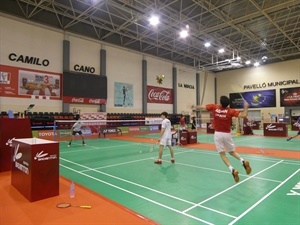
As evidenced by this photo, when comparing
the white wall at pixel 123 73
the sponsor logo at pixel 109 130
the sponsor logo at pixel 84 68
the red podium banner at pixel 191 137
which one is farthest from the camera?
the white wall at pixel 123 73

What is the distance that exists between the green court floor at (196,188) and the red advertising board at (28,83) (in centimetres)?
1040

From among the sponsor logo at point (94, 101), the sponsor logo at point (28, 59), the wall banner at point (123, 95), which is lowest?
the sponsor logo at point (94, 101)

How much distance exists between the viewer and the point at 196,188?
5.27 m

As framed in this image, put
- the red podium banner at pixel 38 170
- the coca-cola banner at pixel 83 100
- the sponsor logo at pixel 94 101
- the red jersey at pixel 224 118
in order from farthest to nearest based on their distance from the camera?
the sponsor logo at pixel 94 101 < the coca-cola banner at pixel 83 100 < the red jersey at pixel 224 118 < the red podium banner at pixel 38 170

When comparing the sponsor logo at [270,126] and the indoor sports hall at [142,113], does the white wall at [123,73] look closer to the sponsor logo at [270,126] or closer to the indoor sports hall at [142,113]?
the indoor sports hall at [142,113]

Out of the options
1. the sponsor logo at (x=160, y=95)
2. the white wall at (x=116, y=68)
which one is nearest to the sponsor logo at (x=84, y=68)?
the white wall at (x=116, y=68)

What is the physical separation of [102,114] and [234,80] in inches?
898

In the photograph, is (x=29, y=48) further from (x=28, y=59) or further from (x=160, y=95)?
(x=160, y=95)

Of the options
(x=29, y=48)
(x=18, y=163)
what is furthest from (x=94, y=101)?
(x=18, y=163)

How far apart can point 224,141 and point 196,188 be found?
1.30 meters

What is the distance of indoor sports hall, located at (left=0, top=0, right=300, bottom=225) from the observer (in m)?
4.25

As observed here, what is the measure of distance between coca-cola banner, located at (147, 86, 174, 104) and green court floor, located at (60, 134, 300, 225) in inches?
692

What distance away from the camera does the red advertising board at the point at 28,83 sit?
51.3ft

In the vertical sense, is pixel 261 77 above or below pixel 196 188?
above
